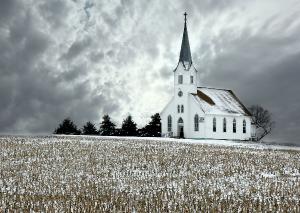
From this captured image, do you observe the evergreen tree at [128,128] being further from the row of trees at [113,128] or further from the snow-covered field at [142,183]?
the snow-covered field at [142,183]

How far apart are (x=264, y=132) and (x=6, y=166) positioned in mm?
76137

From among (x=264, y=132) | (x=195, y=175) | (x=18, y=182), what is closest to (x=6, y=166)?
(x=18, y=182)

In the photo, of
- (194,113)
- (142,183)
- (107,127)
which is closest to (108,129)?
(107,127)

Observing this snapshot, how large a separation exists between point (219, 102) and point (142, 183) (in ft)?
191

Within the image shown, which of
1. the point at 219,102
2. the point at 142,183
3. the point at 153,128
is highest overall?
the point at 219,102

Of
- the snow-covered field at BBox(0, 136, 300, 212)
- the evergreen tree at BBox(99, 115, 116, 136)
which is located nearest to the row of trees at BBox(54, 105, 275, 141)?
the evergreen tree at BBox(99, 115, 116, 136)

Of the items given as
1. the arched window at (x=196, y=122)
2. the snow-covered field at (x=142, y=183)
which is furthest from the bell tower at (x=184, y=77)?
the snow-covered field at (x=142, y=183)

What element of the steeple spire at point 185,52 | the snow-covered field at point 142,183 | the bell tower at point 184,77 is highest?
the steeple spire at point 185,52

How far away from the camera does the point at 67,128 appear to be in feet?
238

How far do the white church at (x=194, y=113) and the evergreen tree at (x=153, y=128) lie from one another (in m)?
2.22

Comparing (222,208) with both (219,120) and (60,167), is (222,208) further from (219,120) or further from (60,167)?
(219,120)

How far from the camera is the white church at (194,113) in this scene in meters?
69.9

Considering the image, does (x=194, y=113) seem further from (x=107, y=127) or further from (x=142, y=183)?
(x=142, y=183)

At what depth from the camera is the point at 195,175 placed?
20.6 metres
